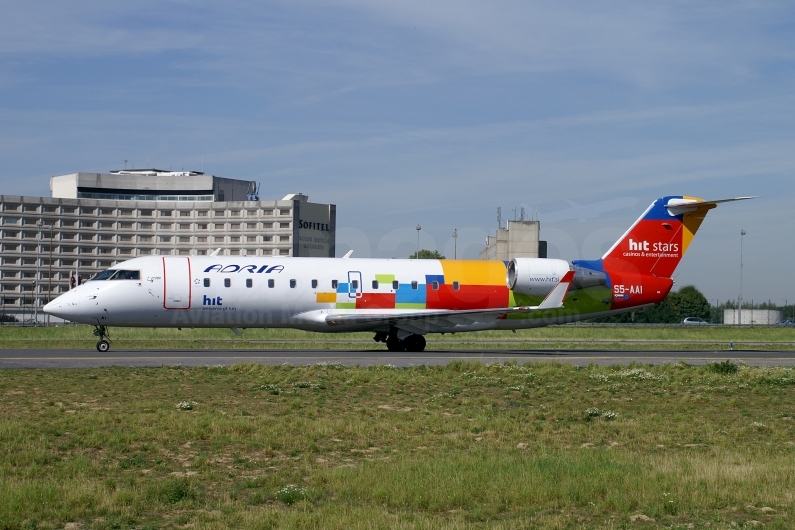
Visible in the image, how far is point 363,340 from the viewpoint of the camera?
4922 cm

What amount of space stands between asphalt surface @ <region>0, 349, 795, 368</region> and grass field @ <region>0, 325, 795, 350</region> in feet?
19.1

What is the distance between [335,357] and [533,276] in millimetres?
10774

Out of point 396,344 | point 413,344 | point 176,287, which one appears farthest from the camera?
point 396,344

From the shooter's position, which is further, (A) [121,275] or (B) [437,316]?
(B) [437,316]

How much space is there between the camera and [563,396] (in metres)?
22.6

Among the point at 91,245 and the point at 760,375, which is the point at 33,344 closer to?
the point at 760,375

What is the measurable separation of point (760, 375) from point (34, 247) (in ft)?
452

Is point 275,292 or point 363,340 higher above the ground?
point 275,292

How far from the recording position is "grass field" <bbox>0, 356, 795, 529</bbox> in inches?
469

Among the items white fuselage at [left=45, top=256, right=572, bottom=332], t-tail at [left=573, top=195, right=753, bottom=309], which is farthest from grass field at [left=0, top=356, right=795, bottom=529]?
t-tail at [left=573, top=195, right=753, bottom=309]

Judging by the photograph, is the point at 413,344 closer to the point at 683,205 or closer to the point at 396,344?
the point at 396,344

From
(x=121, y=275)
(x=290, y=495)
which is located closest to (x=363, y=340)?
(x=121, y=275)

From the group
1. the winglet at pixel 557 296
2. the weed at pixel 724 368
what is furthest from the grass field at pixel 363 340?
the weed at pixel 724 368

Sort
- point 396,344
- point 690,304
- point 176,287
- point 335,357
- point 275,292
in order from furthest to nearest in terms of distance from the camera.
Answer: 1. point 690,304
2. point 396,344
3. point 275,292
4. point 176,287
5. point 335,357
